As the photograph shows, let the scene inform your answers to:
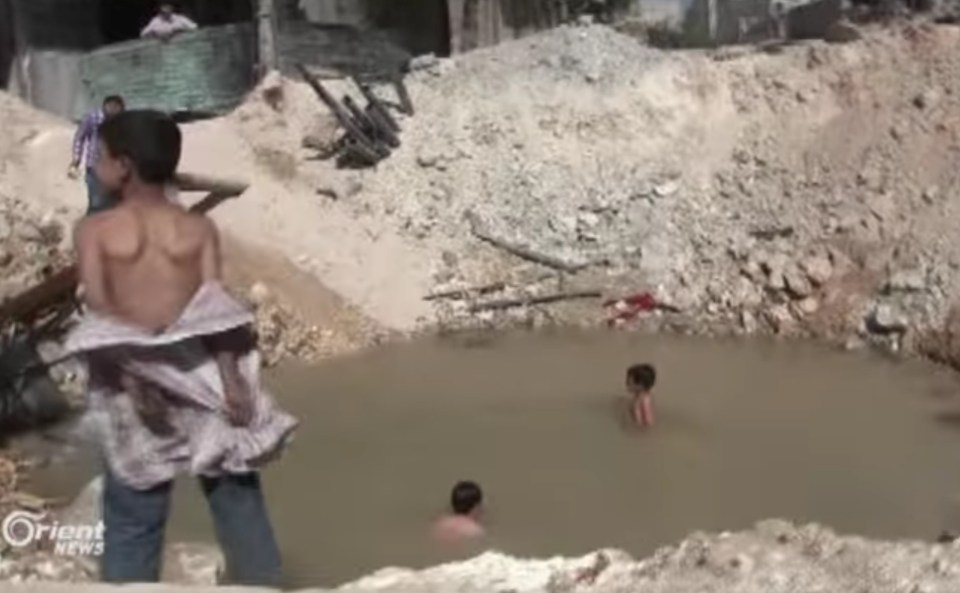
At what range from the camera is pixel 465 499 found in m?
8.88

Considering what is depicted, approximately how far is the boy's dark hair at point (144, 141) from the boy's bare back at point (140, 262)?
12cm

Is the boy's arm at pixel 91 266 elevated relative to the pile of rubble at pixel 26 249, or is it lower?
elevated

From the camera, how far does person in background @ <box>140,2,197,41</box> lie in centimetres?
1712

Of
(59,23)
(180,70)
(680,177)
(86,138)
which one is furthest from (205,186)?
(59,23)

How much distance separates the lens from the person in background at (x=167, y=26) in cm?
A: 1712

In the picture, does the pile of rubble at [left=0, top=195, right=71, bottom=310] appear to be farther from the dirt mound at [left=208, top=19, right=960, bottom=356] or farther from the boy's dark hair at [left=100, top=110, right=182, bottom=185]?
the boy's dark hair at [left=100, top=110, right=182, bottom=185]

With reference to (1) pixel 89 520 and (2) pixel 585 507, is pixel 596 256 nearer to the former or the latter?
(2) pixel 585 507

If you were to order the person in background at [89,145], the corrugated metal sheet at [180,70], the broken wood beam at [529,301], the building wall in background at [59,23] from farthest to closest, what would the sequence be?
the building wall in background at [59,23]
the corrugated metal sheet at [180,70]
the broken wood beam at [529,301]
the person in background at [89,145]

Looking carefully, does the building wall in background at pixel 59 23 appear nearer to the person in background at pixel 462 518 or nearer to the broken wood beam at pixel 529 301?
the broken wood beam at pixel 529 301

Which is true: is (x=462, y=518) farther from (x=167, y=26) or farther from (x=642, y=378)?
(x=167, y=26)

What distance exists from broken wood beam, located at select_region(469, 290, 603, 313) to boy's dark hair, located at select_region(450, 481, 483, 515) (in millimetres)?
5500

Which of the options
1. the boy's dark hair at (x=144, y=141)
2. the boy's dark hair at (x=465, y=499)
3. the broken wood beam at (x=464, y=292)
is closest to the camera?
the boy's dark hair at (x=144, y=141)

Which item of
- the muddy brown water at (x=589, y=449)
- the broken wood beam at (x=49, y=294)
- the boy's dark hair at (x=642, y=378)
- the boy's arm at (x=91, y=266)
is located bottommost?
the muddy brown water at (x=589, y=449)

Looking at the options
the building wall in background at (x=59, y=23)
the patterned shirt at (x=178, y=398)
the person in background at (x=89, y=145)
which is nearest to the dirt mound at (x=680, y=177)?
the person in background at (x=89, y=145)
